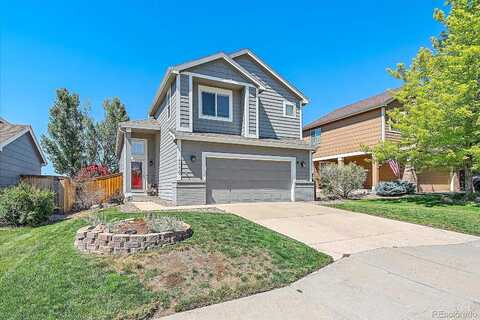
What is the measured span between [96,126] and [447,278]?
2873cm

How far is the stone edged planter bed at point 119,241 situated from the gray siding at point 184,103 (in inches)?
288

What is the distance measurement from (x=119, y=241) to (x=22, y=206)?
7061 millimetres

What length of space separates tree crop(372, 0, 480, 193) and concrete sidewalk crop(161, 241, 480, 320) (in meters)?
9.03

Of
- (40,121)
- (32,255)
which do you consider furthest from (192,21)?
(40,121)

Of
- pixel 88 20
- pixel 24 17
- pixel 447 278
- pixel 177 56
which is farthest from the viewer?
pixel 177 56

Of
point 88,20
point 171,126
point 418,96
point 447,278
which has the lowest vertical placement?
point 447,278

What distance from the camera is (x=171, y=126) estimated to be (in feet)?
42.8

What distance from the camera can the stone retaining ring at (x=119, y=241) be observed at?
204 inches

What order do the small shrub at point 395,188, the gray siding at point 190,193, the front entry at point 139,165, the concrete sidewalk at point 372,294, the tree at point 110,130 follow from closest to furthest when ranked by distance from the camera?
1. the concrete sidewalk at point 372,294
2. the gray siding at point 190,193
3. the front entry at point 139,165
4. the small shrub at point 395,188
5. the tree at point 110,130

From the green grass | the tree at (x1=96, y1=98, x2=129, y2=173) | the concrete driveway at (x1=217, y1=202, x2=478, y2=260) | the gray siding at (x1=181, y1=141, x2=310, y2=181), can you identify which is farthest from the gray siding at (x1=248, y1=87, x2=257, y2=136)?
the tree at (x1=96, y1=98, x2=129, y2=173)

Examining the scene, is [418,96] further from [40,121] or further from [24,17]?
[40,121]

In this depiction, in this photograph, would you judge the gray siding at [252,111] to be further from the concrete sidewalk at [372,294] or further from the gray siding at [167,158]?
the concrete sidewalk at [372,294]

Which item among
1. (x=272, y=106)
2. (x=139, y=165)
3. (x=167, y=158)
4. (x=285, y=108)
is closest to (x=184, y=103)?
(x=167, y=158)

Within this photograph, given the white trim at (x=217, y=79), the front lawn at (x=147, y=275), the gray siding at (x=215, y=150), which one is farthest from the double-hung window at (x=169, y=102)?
the front lawn at (x=147, y=275)
